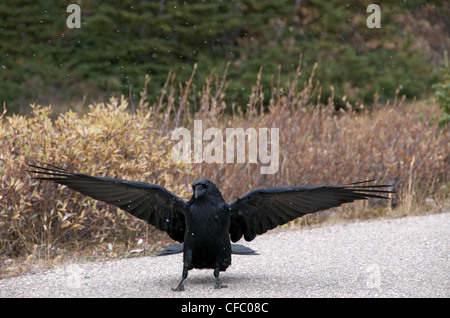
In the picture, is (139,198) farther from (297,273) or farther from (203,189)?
(297,273)

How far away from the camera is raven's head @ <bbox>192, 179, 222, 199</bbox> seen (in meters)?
3.51

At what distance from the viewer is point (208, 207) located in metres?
3.64

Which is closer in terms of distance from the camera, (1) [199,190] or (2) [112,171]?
(1) [199,190]

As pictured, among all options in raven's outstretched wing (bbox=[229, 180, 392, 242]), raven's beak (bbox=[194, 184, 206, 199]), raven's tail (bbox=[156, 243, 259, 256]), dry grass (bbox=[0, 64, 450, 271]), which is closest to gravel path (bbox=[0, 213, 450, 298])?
raven's tail (bbox=[156, 243, 259, 256])

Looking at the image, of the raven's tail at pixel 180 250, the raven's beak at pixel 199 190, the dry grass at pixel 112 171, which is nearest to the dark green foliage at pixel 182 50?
the dry grass at pixel 112 171

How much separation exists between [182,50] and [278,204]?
10.5 meters

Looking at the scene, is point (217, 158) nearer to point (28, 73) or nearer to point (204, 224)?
point (204, 224)

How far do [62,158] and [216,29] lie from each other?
30.5 feet

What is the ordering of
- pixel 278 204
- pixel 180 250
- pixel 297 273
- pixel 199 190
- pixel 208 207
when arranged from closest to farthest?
pixel 199 190 → pixel 208 207 → pixel 278 204 → pixel 180 250 → pixel 297 273

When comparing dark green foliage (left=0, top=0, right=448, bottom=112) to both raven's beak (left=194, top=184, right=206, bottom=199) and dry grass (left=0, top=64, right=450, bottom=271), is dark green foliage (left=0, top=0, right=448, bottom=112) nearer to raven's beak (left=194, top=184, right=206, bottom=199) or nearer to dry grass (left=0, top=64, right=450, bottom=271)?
dry grass (left=0, top=64, right=450, bottom=271)

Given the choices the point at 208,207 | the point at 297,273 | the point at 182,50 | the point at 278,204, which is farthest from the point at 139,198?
the point at 182,50

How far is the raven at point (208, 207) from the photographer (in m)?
3.66

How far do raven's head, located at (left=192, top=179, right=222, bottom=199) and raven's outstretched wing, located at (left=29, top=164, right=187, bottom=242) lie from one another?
0.74 feet
